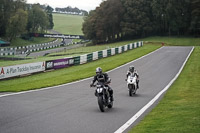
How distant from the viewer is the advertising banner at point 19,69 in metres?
27.1

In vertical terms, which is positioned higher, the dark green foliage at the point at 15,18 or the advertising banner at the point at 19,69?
the dark green foliage at the point at 15,18

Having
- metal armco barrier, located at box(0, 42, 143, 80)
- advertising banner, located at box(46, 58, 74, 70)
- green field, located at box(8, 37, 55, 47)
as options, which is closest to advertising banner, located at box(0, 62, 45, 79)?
metal armco barrier, located at box(0, 42, 143, 80)

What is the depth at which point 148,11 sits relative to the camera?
95.2 m

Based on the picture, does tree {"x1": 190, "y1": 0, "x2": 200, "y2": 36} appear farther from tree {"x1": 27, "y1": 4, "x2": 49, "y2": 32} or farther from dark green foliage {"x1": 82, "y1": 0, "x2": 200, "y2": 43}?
tree {"x1": 27, "y1": 4, "x2": 49, "y2": 32}

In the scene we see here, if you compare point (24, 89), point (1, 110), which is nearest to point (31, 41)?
point (24, 89)

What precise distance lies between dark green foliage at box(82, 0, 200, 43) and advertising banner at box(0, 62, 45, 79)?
62.7 meters

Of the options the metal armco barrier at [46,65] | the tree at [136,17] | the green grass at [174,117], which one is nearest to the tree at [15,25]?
the tree at [136,17]

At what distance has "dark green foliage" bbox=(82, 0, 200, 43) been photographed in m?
89.1

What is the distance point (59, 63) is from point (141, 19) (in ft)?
199

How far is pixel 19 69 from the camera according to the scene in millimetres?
29125

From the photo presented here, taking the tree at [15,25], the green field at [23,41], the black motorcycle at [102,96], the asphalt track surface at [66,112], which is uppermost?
the tree at [15,25]

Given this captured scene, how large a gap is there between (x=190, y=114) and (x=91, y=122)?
3591 mm

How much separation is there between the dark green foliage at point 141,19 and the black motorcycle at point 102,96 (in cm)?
7727

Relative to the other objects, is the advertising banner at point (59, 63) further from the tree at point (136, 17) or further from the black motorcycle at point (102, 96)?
the tree at point (136, 17)
